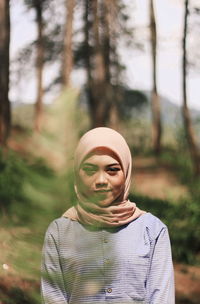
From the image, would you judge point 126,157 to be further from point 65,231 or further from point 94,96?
point 94,96

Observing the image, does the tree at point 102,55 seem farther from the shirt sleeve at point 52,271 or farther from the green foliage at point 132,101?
the shirt sleeve at point 52,271

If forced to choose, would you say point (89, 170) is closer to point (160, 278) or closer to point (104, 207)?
point (104, 207)

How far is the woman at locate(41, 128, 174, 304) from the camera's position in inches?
62.5

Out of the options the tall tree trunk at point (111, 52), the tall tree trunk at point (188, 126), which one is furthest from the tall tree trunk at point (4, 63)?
the tall tree trunk at point (111, 52)

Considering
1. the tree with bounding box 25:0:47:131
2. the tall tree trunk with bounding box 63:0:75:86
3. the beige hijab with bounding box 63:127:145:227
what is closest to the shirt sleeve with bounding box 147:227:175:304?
the beige hijab with bounding box 63:127:145:227

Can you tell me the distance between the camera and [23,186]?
0.81m

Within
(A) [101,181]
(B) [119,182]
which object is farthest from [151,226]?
(A) [101,181]

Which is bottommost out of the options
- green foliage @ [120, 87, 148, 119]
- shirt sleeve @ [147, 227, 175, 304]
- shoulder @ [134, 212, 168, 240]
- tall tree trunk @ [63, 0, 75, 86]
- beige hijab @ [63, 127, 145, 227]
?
green foliage @ [120, 87, 148, 119]

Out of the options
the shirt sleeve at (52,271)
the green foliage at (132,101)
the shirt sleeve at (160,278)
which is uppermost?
the shirt sleeve at (52,271)

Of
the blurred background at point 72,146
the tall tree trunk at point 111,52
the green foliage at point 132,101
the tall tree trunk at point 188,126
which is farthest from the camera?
the green foliage at point 132,101

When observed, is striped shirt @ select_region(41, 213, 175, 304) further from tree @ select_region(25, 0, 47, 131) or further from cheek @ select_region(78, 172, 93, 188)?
tree @ select_region(25, 0, 47, 131)

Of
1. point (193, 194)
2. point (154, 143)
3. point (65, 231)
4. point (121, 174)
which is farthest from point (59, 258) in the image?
point (154, 143)

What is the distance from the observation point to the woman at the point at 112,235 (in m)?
1.59

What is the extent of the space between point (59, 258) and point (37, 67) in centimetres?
1773
